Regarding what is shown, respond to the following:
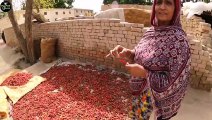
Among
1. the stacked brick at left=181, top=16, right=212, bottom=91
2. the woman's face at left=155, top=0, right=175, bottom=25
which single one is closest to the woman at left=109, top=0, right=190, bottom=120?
the woman's face at left=155, top=0, right=175, bottom=25

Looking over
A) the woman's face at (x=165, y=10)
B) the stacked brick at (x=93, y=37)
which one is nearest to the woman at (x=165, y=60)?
the woman's face at (x=165, y=10)

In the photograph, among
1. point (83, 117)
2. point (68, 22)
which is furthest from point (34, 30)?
point (83, 117)

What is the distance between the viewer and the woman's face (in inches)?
81.9

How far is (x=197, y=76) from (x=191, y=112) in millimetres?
1023

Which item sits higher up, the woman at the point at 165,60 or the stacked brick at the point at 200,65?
the woman at the point at 165,60

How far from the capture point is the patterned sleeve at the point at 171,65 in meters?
1.95

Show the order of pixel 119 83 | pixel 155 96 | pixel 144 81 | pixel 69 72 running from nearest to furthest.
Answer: pixel 155 96
pixel 144 81
pixel 119 83
pixel 69 72

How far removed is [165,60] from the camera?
1995 millimetres

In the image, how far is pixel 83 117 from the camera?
4.79m

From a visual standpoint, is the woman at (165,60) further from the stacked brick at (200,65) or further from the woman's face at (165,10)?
the stacked brick at (200,65)

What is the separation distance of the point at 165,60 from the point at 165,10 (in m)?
0.42

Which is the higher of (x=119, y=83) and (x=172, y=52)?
(x=172, y=52)

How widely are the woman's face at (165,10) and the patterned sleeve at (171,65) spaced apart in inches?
7.7

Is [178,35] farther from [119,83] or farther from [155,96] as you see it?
[119,83]
